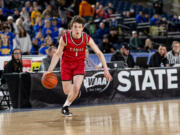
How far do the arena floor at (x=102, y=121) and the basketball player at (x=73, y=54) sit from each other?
0.68 m

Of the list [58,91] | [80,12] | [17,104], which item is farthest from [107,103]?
[80,12]

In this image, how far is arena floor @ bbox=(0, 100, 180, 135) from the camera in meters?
6.87

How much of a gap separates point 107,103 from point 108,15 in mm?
10495

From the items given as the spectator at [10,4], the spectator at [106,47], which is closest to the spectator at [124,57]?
the spectator at [106,47]

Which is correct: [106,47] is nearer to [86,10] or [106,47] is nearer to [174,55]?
[86,10]

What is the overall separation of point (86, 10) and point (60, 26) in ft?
5.73

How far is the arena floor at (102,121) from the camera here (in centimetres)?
687

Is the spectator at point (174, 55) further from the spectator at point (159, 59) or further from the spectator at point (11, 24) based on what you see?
the spectator at point (11, 24)

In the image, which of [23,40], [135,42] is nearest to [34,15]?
[23,40]

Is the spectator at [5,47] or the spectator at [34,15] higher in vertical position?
the spectator at [34,15]

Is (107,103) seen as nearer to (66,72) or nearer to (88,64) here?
(88,64)

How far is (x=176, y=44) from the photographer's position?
43.3 feet

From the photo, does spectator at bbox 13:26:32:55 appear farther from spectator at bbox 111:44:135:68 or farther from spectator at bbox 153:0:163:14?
spectator at bbox 153:0:163:14

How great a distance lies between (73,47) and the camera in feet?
27.6
